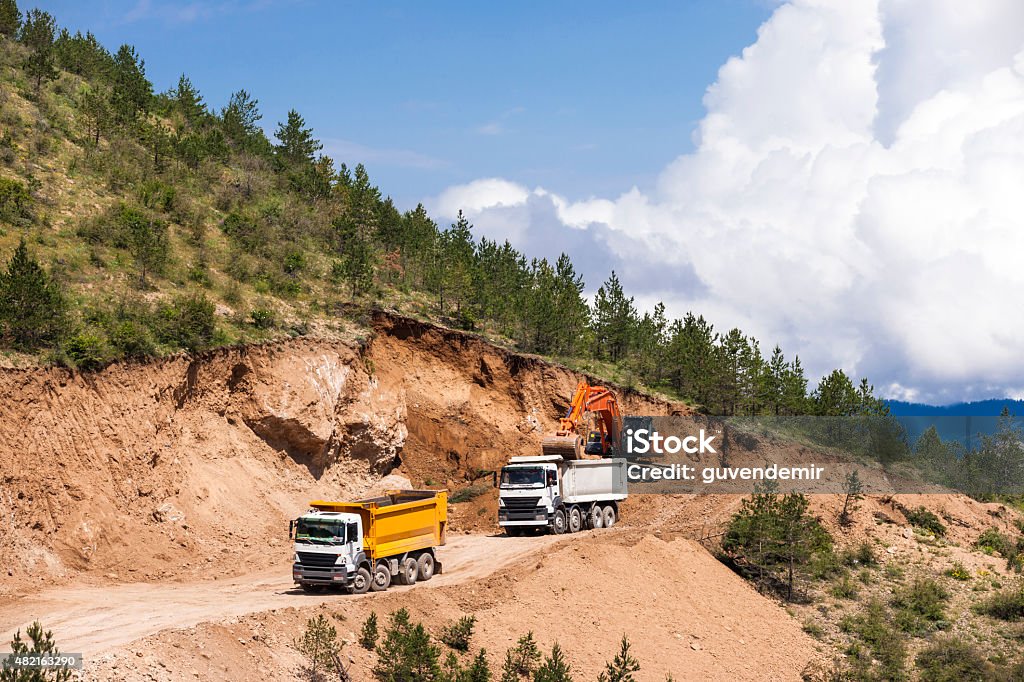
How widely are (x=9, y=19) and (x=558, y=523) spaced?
1887 inches

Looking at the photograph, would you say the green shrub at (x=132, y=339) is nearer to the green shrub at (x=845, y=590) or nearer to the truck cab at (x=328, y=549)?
the truck cab at (x=328, y=549)

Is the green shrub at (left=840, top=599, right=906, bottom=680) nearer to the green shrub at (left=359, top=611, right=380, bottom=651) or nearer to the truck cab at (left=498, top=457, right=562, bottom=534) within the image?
the truck cab at (left=498, top=457, right=562, bottom=534)

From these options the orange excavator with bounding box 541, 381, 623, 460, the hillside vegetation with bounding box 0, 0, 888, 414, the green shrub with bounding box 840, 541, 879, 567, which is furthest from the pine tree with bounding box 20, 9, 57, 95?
the green shrub with bounding box 840, 541, 879, 567

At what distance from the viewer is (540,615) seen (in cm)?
3088

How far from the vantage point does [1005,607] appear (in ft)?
127

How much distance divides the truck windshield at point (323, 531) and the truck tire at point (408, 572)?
9.72 feet

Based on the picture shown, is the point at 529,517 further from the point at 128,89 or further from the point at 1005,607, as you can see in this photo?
the point at 128,89

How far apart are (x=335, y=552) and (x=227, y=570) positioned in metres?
7.54

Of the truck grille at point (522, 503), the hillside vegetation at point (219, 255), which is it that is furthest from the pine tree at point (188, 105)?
the truck grille at point (522, 503)

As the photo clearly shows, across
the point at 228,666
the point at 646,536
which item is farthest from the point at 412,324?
the point at 228,666

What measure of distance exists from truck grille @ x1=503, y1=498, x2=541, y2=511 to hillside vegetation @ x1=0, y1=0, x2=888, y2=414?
14.3m

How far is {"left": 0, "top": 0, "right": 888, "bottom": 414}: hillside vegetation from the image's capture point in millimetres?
39375

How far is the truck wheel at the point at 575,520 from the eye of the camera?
41.7 meters

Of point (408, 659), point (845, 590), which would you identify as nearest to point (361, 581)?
point (408, 659)
